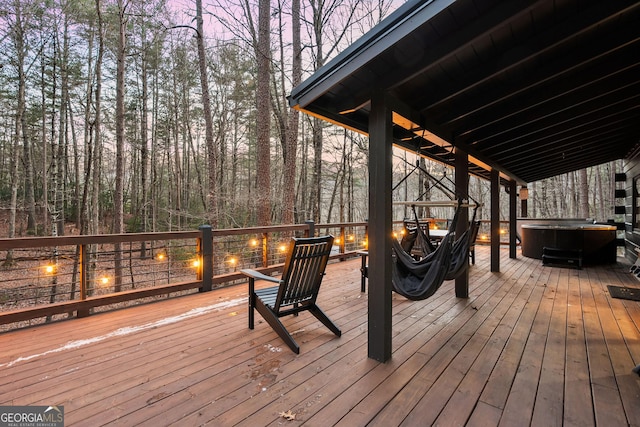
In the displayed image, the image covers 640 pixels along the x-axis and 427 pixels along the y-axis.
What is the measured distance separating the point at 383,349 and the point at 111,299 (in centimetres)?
302

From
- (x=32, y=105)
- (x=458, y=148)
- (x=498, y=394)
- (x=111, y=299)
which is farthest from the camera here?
(x=32, y=105)

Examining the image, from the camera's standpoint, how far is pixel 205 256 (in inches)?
156

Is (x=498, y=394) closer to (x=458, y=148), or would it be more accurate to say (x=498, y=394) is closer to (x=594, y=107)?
(x=458, y=148)

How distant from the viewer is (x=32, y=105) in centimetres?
974

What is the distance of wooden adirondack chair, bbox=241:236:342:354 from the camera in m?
2.39

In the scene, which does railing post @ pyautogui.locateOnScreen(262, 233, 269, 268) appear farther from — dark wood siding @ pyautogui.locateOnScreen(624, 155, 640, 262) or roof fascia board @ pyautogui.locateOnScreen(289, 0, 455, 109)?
dark wood siding @ pyautogui.locateOnScreen(624, 155, 640, 262)

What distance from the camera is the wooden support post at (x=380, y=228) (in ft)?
7.00

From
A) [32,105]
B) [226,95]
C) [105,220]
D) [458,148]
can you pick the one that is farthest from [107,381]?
[105,220]

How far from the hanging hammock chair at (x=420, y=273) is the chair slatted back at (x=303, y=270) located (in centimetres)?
67

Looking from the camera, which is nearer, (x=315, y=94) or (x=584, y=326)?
(x=315, y=94)

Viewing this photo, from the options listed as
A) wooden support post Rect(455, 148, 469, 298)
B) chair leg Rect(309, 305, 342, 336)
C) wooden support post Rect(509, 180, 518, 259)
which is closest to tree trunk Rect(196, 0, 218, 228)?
chair leg Rect(309, 305, 342, 336)

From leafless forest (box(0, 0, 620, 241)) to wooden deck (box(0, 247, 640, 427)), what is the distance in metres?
3.99

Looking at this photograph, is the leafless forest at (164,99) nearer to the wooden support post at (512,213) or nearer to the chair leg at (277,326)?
the wooden support post at (512,213)

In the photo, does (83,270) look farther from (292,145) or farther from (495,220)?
(495,220)
